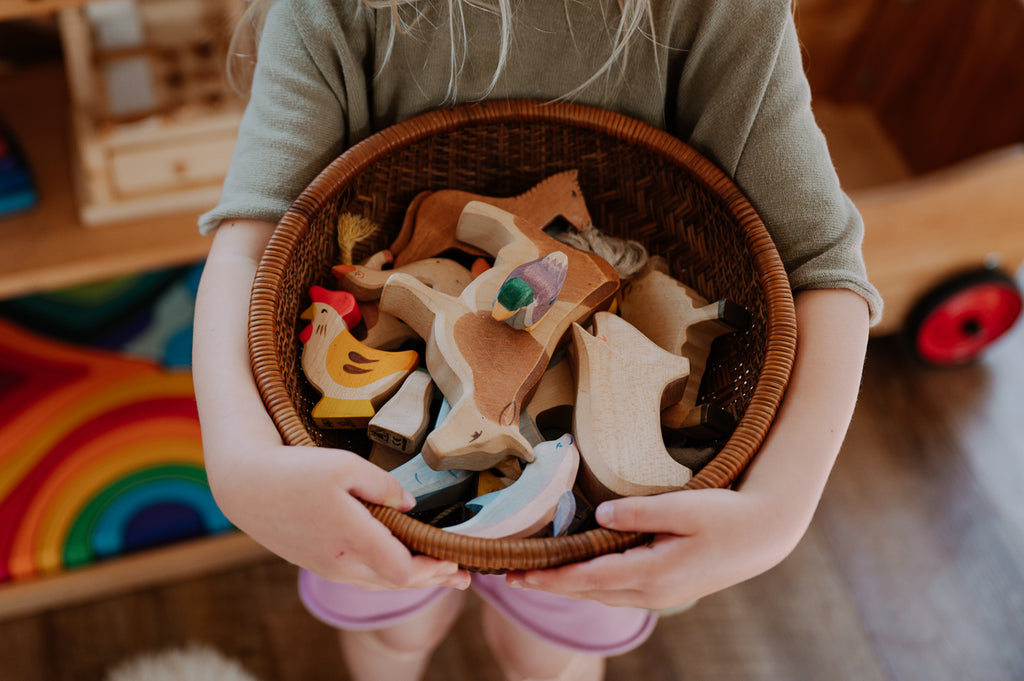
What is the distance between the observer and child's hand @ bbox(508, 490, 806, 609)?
0.48m

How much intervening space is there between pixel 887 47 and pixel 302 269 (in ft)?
3.61

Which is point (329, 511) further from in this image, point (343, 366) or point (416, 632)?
point (416, 632)

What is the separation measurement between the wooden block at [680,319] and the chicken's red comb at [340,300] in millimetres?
213

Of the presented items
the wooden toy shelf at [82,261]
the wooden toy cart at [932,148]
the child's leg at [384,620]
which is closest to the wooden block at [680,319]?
the child's leg at [384,620]

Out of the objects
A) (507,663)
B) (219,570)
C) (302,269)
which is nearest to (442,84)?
(302,269)

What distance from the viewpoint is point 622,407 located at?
553 mm

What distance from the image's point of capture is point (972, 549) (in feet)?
3.51

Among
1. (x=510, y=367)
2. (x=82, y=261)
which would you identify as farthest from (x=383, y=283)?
(x=82, y=261)

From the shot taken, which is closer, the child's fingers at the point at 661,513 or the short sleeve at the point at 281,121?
the child's fingers at the point at 661,513

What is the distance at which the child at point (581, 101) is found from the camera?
1.59 ft

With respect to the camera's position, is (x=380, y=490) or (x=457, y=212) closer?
(x=380, y=490)

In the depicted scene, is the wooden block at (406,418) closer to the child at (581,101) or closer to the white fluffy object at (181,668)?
the child at (581,101)

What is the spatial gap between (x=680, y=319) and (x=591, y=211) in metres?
0.15

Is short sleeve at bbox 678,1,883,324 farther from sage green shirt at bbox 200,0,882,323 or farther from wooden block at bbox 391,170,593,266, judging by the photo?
wooden block at bbox 391,170,593,266
